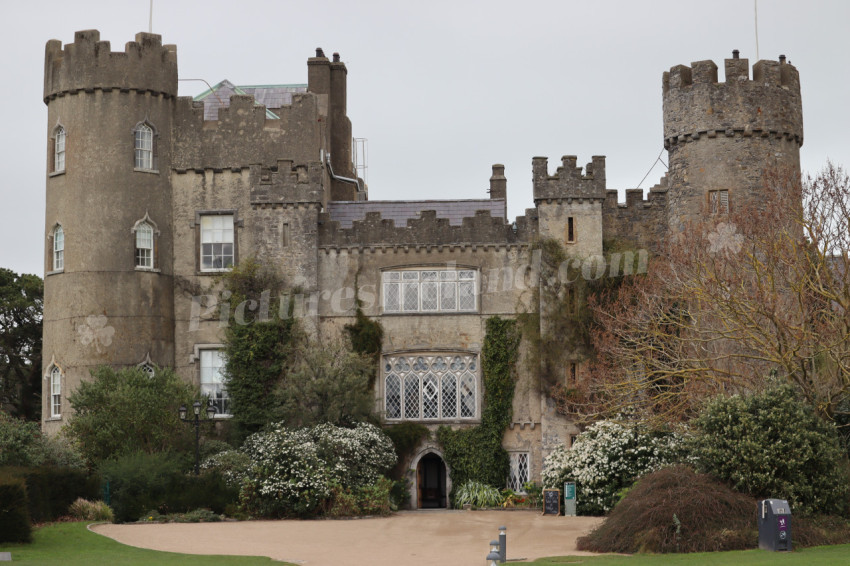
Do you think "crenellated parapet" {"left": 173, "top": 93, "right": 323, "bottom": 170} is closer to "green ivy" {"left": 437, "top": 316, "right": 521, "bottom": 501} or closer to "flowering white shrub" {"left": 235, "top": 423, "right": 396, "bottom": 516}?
"green ivy" {"left": 437, "top": 316, "right": 521, "bottom": 501}

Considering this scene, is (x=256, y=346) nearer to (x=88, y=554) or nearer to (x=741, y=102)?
(x=88, y=554)

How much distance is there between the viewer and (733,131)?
3397 cm

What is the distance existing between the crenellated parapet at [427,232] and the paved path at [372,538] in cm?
911

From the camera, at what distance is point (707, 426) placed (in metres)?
23.5

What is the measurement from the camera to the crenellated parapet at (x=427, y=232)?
35.5 meters

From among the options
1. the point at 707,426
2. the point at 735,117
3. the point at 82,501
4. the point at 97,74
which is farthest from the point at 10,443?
the point at 735,117

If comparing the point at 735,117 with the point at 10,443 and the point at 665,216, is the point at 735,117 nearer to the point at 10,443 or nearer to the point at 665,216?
the point at 665,216

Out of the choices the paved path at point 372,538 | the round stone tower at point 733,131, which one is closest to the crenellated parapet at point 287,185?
the paved path at point 372,538

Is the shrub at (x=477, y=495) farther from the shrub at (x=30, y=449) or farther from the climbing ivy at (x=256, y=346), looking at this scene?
the shrub at (x=30, y=449)

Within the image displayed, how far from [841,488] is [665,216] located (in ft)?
47.7

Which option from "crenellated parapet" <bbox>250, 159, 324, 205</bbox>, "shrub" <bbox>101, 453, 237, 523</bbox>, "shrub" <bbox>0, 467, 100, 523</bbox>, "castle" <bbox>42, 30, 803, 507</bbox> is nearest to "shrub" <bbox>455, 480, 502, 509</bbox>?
"castle" <bbox>42, 30, 803, 507</bbox>

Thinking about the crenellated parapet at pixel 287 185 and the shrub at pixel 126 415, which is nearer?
the shrub at pixel 126 415

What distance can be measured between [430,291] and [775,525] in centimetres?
1697

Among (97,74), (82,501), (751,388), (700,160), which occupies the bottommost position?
(82,501)
